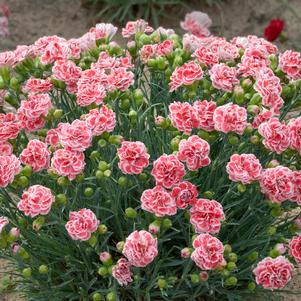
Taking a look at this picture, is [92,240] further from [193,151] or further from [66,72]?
[66,72]

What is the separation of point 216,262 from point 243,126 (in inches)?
16.9

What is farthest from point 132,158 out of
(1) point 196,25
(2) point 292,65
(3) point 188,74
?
(1) point 196,25

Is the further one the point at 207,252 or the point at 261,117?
the point at 261,117

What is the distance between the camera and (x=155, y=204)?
78.4 inches

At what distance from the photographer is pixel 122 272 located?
2.10 m

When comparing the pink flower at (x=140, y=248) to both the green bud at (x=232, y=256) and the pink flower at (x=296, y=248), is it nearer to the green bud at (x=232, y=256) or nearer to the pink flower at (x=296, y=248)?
the green bud at (x=232, y=256)

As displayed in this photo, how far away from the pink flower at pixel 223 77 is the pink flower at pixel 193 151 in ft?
1.06

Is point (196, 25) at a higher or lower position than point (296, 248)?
lower

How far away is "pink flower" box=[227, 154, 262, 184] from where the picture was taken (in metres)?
2.02

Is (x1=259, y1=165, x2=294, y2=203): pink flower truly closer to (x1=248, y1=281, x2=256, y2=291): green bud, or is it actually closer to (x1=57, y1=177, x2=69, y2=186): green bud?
(x1=248, y1=281, x2=256, y2=291): green bud

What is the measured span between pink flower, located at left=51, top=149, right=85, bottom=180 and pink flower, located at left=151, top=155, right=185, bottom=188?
231 mm

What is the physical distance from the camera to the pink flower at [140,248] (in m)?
1.95

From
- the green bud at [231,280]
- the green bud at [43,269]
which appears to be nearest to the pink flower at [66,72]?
the green bud at [43,269]

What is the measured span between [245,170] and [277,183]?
4.5 inches
